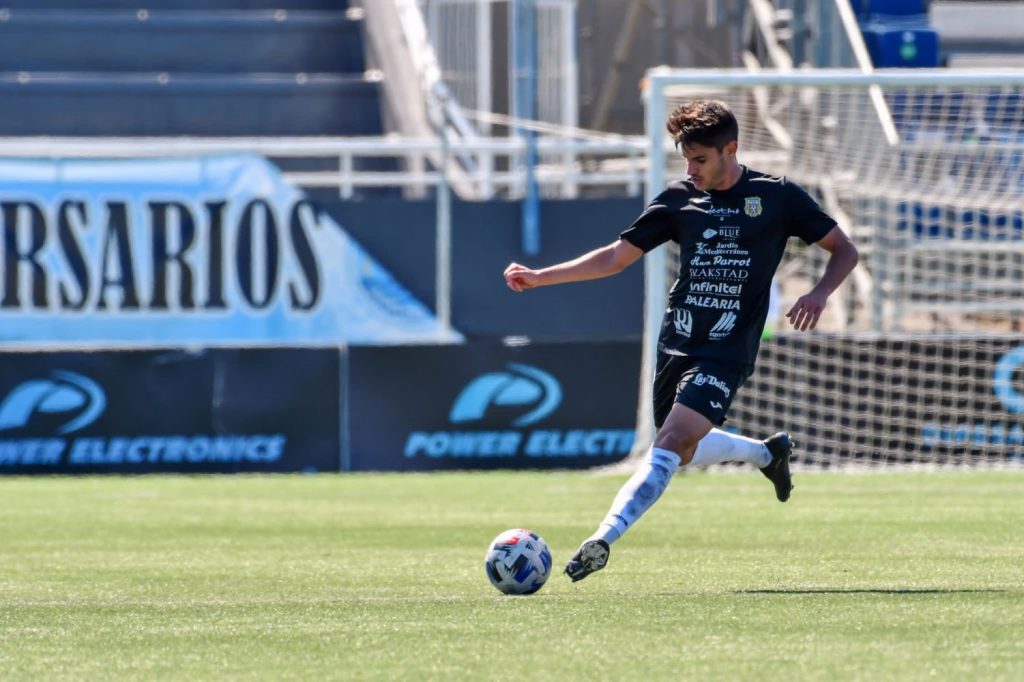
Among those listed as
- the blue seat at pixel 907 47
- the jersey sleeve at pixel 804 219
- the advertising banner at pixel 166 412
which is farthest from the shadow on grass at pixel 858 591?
the blue seat at pixel 907 47

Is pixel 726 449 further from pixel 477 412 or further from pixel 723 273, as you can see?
pixel 477 412

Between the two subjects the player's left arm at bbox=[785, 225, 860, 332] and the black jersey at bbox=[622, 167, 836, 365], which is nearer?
the player's left arm at bbox=[785, 225, 860, 332]

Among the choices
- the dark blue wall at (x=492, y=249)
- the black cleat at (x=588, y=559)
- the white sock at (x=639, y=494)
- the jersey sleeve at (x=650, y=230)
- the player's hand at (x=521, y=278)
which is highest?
the jersey sleeve at (x=650, y=230)

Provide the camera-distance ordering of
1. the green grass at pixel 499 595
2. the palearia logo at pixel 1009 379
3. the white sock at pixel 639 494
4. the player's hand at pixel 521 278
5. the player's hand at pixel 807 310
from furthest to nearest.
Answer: the palearia logo at pixel 1009 379 < the player's hand at pixel 521 278 < the player's hand at pixel 807 310 < the white sock at pixel 639 494 < the green grass at pixel 499 595

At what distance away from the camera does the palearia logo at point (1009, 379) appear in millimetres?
13930

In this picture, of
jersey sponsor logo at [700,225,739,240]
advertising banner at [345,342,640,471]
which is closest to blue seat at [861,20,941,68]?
advertising banner at [345,342,640,471]

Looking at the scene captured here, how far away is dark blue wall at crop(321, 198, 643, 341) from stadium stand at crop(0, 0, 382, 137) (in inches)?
132

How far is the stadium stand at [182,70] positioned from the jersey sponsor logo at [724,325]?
13.1 m

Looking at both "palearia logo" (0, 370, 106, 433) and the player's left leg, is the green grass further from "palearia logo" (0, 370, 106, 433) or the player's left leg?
"palearia logo" (0, 370, 106, 433)

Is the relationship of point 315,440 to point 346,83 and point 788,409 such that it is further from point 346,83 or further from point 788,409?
point 346,83

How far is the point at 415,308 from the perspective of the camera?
16.9 m

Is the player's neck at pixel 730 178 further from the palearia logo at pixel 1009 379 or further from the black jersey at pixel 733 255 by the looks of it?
the palearia logo at pixel 1009 379

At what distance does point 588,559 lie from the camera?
646 centimetres

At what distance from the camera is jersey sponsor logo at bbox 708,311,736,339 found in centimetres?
723
